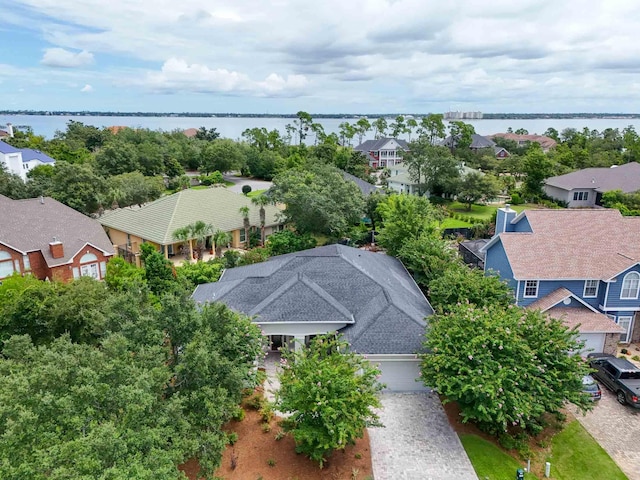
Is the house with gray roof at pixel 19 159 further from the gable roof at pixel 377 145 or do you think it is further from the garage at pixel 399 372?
the garage at pixel 399 372

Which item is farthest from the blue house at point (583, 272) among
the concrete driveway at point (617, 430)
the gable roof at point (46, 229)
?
the gable roof at point (46, 229)

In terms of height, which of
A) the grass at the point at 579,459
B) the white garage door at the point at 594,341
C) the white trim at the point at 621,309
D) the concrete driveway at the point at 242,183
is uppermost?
the concrete driveway at the point at 242,183

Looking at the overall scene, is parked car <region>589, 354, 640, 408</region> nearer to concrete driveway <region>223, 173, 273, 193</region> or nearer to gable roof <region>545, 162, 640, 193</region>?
gable roof <region>545, 162, 640, 193</region>

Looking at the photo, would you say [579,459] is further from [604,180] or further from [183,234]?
[604,180]

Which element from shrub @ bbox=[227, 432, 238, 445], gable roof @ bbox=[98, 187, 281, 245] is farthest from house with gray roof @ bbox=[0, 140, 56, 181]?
shrub @ bbox=[227, 432, 238, 445]

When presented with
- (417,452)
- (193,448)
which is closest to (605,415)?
(417,452)

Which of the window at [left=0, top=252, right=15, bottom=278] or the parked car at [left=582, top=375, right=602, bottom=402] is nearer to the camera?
the parked car at [left=582, top=375, right=602, bottom=402]

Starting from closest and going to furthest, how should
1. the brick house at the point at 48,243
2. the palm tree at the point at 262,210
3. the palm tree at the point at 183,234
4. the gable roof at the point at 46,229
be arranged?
the brick house at the point at 48,243, the gable roof at the point at 46,229, the palm tree at the point at 183,234, the palm tree at the point at 262,210
